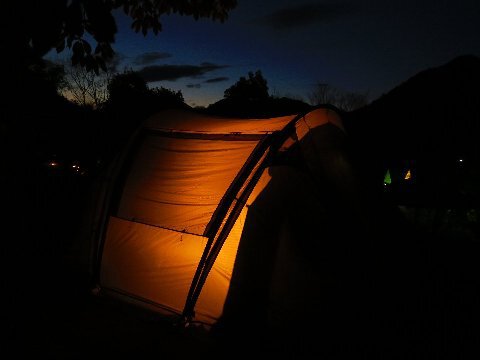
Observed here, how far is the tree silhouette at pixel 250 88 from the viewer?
31.9 metres

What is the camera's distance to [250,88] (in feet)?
107

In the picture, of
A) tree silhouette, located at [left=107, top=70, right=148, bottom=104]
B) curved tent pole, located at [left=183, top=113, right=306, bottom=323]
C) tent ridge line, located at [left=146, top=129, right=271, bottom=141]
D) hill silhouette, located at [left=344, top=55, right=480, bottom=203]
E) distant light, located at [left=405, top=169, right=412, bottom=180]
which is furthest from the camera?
tree silhouette, located at [left=107, top=70, right=148, bottom=104]

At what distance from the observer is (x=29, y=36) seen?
2602 millimetres

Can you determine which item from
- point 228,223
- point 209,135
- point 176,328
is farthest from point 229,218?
point 176,328

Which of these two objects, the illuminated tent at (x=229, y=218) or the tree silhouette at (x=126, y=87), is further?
the tree silhouette at (x=126, y=87)

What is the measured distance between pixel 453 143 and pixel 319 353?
24.8ft

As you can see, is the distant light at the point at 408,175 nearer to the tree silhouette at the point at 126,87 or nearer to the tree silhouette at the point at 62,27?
the tree silhouette at the point at 62,27

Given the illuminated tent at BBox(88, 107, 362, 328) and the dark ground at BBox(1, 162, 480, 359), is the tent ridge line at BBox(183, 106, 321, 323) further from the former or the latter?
the dark ground at BBox(1, 162, 480, 359)

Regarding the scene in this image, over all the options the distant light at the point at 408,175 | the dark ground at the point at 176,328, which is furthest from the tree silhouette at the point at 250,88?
the dark ground at the point at 176,328

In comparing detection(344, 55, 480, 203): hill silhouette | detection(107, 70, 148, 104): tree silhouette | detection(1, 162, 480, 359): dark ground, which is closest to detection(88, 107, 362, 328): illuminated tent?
detection(1, 162, 480, 359): dark ground

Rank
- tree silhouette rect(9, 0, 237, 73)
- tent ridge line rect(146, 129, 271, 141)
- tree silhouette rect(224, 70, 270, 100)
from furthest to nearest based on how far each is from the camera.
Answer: tree silhouette rect(224, 70, 270, 100)
tent ridge line rect(146, 129, 271, 141)
tree silhouette rect(9, 0, 237, 73)

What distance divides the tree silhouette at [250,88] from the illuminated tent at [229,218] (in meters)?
27.7

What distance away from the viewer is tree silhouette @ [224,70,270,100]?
31922 mm

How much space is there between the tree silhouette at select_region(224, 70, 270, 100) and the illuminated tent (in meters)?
27.7
